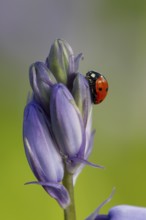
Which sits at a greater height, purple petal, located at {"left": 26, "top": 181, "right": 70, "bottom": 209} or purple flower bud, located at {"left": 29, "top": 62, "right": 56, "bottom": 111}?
purple flower bud, located at {"left": 29, "top": 62, "right": 56, "bottom": 111}

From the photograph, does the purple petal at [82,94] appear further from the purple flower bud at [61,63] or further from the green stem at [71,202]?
the green stem at [71,202]

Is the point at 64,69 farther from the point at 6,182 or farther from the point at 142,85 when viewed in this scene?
the point at 142,85

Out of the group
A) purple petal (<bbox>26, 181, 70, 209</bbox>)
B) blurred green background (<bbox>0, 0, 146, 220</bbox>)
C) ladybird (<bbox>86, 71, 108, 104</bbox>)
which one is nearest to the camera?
purple petal (<bbox>26, 181, 70, 209</bbox>)

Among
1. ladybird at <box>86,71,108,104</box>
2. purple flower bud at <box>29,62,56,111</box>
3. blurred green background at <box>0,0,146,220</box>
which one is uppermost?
purple flower bud at <box>29,62,56,111</box>

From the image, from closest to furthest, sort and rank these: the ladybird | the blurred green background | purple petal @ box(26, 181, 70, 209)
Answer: purple petal @ box(26, 181, 70, 209) < the ladybird < the blurred green background

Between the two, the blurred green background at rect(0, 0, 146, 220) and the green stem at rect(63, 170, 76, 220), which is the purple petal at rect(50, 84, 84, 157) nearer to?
the green stem at rect(63, 170, 76, 220)

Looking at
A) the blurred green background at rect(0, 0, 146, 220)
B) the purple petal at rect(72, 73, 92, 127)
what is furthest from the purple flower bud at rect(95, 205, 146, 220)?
the blurred green background at rect(0, 0, 146, 220)

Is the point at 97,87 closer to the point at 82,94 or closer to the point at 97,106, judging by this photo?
the point at 82,94
